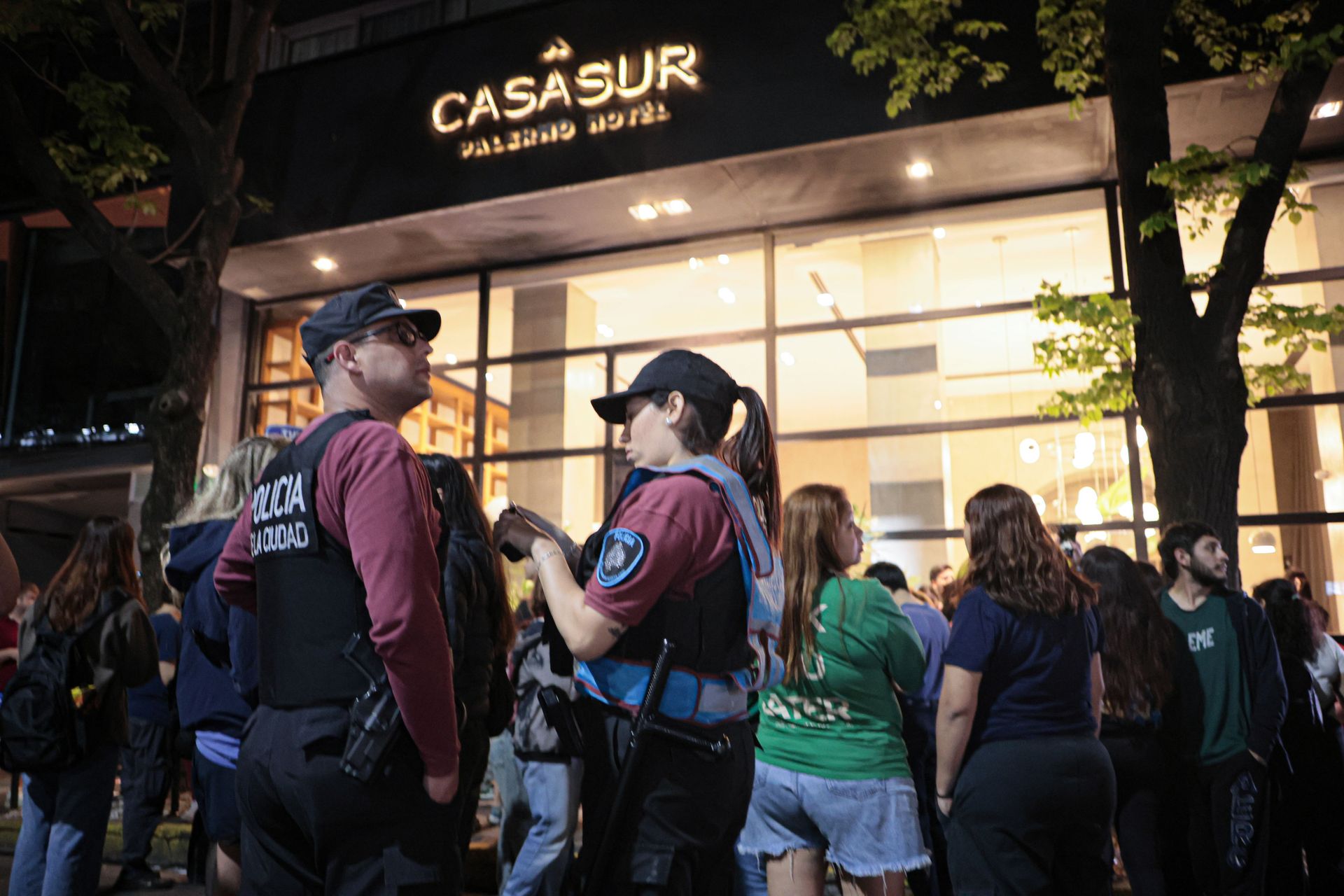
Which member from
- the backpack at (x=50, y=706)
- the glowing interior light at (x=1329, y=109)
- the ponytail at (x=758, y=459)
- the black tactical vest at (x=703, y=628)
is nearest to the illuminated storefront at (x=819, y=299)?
the glowing interior light at (x=1329, y=109)

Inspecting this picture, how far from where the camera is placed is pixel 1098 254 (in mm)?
11102

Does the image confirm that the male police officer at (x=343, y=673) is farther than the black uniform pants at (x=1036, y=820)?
No

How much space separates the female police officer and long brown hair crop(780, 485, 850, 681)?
1.03 metres

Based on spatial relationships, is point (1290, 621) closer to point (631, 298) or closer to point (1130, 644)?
point (1130, 644)

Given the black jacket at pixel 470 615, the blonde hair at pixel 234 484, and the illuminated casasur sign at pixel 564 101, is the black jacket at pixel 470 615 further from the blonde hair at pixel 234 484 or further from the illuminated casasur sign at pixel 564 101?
the illuminated casasur sign at pixel 564 101

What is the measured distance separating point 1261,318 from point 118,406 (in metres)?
14.7

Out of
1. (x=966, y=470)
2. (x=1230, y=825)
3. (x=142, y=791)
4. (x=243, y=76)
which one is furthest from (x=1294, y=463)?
(x=243, y=76)

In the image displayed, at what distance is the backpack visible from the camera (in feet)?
13.9

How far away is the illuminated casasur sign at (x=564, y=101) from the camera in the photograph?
35.3 ft

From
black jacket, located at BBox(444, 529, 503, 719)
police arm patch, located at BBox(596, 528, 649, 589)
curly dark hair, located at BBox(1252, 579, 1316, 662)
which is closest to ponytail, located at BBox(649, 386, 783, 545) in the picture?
police arm patch, located at BBox(596, 528, 649, 589)

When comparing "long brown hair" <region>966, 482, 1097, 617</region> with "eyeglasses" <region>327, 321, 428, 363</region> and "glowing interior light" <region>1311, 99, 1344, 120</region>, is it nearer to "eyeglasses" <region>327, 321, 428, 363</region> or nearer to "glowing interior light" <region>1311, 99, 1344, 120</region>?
"eyeglasses" <region>327, 321, 428, 363</region>

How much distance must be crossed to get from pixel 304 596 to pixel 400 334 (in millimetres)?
687

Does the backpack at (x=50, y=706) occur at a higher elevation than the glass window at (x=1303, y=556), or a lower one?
lower

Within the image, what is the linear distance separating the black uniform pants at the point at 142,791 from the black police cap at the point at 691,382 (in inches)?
203
